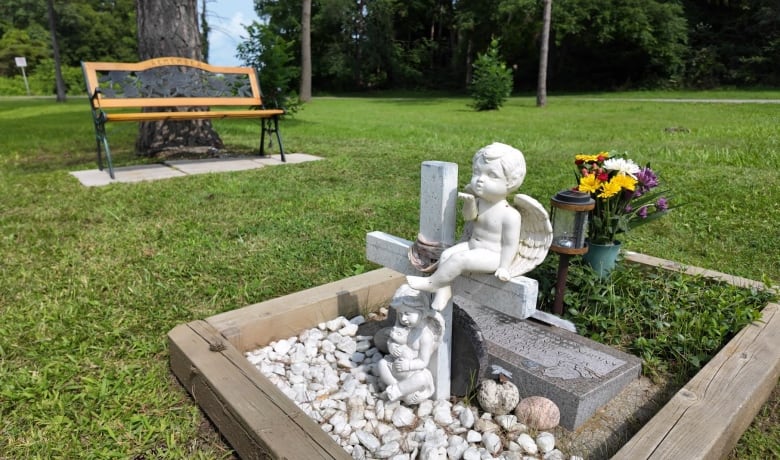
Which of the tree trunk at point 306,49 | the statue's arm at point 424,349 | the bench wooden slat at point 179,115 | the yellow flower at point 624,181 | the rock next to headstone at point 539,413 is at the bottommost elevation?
the rock next to headstone at point 539,413

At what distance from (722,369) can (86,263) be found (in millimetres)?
3142

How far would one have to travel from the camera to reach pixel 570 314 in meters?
2.29

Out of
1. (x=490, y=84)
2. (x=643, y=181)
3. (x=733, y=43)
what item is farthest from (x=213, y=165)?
(x=733, y=43)

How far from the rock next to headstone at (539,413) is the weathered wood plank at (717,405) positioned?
344mm

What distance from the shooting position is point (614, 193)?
2328mm

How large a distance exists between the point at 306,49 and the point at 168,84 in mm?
13561

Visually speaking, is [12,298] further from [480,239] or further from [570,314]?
[570,314]

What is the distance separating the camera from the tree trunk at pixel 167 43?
6090 millimetres

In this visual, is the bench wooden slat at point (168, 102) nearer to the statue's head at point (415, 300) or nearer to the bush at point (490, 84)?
the statue's head at point (415, 300)


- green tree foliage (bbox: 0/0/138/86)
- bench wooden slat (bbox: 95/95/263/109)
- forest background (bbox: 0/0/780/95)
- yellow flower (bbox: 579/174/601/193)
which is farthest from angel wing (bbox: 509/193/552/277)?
green tree foliage (bbox: 0/0/138/86)

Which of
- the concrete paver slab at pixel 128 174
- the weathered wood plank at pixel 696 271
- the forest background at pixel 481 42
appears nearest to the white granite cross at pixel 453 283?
the weathered wood plank at pixel 696 271

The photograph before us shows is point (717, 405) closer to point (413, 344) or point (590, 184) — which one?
point (413, 344)

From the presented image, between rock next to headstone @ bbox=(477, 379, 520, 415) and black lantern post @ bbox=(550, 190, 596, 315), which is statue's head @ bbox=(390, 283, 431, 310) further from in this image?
black lantern post @ bbox=(550, 190, 596, 315)

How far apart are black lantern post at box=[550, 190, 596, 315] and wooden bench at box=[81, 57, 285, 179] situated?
449 centimetres
